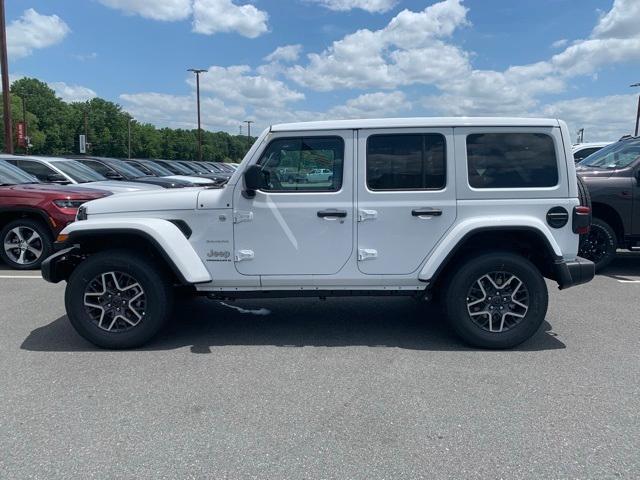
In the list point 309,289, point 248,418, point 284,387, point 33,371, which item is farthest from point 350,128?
point 33,371

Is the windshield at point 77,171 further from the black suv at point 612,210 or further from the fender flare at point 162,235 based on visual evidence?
the black suv at point 612,210

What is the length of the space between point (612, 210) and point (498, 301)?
12.9ft

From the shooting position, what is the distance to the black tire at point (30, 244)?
26.1ft

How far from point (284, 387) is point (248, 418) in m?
0.50

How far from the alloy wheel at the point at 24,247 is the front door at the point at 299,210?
16.2 ft

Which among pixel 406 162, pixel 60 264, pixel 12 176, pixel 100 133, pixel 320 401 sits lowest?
pixel 320 401

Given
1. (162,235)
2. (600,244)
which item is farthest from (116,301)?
(600,244)


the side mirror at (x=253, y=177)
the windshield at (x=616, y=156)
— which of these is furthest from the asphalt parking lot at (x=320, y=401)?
the windshield at (x=616, y=156)

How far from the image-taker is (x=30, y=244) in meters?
8.02

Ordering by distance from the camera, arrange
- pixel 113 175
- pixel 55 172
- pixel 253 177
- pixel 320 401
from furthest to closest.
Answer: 1. pixel 113 175
2. pixel 55 172
3. pixel 253 177
4. pixel 320 401

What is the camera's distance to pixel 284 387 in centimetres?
383

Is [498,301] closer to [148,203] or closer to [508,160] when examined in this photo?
[508,160]

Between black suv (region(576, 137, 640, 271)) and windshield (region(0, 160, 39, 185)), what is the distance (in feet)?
28.2

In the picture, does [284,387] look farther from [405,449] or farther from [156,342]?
[156,342]
